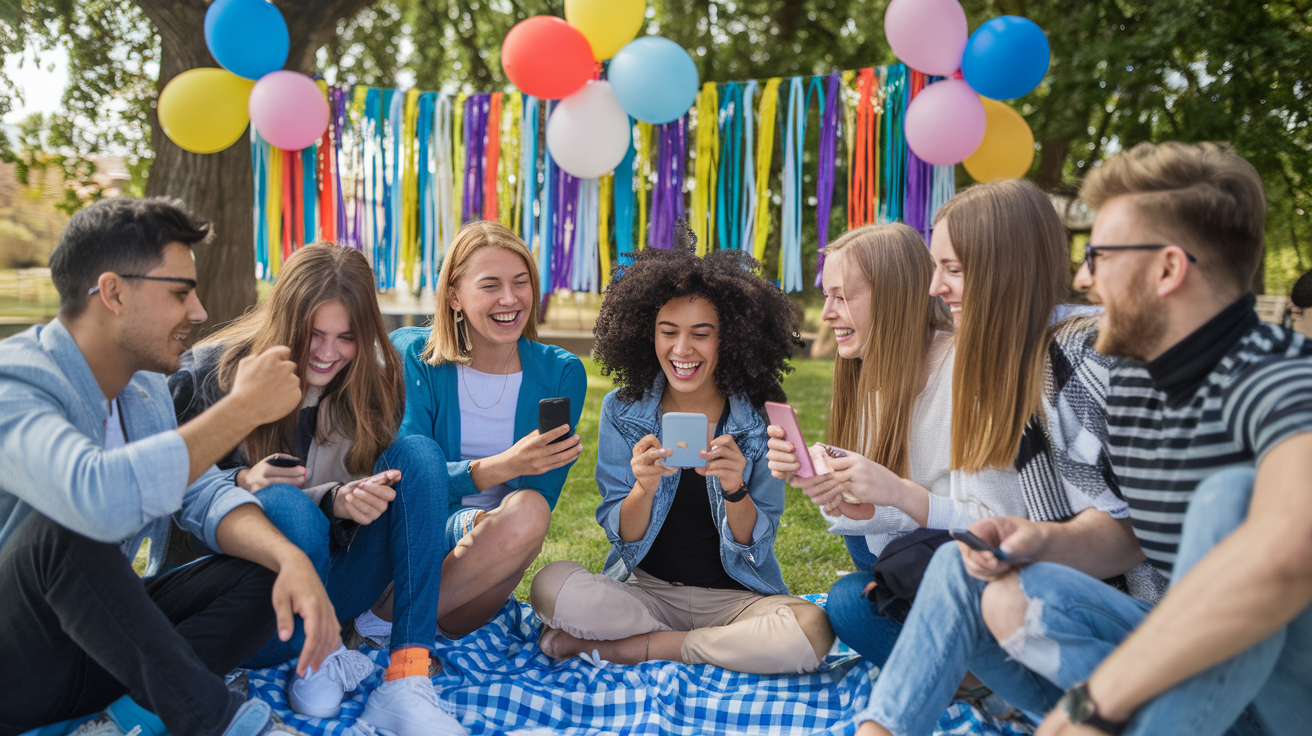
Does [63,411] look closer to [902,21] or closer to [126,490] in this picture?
[126,490]

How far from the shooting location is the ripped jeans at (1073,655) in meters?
1.62

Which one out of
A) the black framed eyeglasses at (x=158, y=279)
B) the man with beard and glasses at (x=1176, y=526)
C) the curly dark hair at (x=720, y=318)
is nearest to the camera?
the man with beard and glasses at (x=1176, y=526)

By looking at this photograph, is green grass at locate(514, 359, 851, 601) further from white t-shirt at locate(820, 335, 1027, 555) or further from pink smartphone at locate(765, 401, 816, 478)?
pink smartphone at locate(765, 401, 816, 478)

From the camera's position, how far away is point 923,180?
5438 millimetres

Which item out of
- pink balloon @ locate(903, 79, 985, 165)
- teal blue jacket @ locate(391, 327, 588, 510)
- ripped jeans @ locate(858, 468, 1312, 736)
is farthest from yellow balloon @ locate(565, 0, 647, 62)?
ripped jeans @ locate(858, 468, 1312, 736)

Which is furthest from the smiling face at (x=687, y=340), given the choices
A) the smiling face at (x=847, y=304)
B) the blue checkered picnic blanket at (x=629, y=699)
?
the blue checkered picnic blanket at (x=629, y=699)

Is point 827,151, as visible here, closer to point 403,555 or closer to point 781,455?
point 781,455

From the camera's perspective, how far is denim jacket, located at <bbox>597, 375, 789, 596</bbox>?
123 inches

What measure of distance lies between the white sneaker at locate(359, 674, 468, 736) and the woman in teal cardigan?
1.65ft

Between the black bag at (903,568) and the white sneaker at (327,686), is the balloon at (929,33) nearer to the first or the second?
the black bag at (903,568)

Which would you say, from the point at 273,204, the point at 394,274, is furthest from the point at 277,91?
the point at 394,274

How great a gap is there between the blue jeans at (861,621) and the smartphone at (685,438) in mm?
621

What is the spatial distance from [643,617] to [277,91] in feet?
12.0

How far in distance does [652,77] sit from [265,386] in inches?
134
